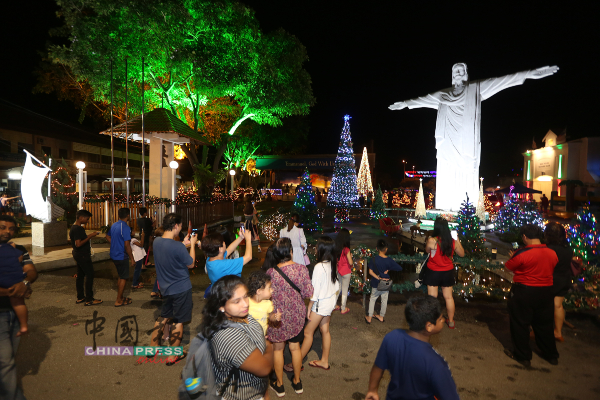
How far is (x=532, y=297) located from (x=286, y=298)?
2.97 meters

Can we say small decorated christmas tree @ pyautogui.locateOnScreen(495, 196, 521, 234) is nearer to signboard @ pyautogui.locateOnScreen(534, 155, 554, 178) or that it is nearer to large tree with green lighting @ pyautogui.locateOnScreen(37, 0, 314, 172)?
large tree with green lighting @ pyautogui.locateOnScreen(37, 0, 314, 172)

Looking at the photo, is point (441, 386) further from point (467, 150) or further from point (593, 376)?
point (467, 150)

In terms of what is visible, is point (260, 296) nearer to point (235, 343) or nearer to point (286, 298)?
point (286, 298)

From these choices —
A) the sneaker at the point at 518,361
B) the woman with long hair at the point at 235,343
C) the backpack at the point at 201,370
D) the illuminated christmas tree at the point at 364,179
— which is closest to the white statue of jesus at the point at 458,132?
the sneaker at the point at 518,361

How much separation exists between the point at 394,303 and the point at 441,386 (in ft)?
15.1

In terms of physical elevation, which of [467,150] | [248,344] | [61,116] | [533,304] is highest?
[61,116]

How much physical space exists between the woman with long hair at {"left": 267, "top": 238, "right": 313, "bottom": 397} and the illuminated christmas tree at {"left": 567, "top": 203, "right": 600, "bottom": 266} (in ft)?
17.9

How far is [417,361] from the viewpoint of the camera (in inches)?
82.9

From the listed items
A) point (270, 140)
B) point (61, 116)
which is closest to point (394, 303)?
point (270, 140)

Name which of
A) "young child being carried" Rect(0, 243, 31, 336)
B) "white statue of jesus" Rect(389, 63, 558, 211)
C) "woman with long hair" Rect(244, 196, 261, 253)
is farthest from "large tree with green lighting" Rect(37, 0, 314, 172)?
"young child being carried" Rect(0, 243, 31, 336)

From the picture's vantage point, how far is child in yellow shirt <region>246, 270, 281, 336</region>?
2859 millimetres

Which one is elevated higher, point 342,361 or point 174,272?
point 174,272

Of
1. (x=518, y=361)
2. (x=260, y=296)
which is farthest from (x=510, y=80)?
(x=260, y=296)

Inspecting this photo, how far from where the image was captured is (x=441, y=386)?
6.65 ft
